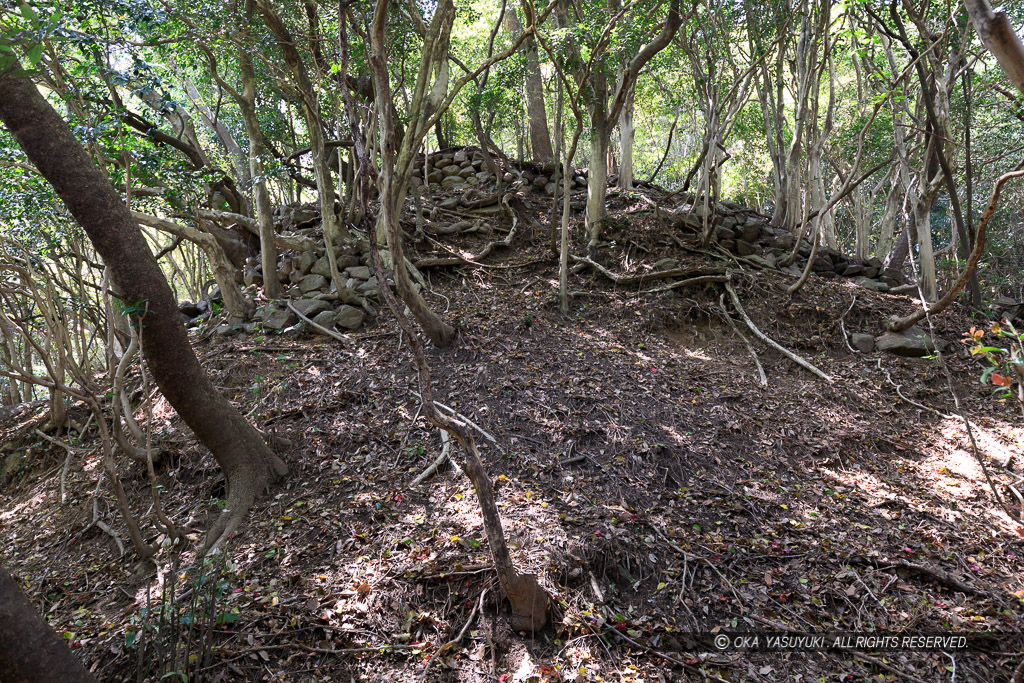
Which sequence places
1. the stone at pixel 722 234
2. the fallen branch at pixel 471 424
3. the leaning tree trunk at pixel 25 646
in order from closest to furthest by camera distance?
the leaning tree trunk at pixel 25 646 → the fallen branch at pixel 471 424 → the stone at pixel 722 234

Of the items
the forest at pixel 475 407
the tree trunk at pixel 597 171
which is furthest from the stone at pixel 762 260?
the tree trunk at pixel 597 171

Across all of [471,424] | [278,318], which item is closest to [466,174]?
[278,318]

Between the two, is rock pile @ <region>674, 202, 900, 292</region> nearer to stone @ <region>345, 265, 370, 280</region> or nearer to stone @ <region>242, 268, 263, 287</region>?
stone @ <region>345, 265, 370, 280</region>

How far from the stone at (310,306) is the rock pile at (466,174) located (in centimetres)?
437

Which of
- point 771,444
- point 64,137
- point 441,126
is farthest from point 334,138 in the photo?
point 771,444

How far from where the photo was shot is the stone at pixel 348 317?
7469 millimetres

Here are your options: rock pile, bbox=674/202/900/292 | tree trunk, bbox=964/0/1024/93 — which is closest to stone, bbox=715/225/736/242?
rock pile, bbox=674/202/900/292

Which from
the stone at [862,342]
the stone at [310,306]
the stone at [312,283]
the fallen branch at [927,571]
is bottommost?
the fallen branch at [927,571]

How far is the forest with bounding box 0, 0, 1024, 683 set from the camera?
3383 millimetres

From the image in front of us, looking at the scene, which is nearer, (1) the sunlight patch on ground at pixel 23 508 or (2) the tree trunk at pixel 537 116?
(1) the sunlight patch on ground at pixel 23 508

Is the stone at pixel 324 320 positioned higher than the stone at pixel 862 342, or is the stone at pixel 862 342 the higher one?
the stone at pixel 324 320

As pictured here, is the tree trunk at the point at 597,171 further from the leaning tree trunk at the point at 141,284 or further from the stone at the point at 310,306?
the leaning tree trunk at the point at 141,284

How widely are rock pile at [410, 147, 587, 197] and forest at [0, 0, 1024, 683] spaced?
3.44 feet

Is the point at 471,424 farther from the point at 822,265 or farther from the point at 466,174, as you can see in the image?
the point at 466,174
